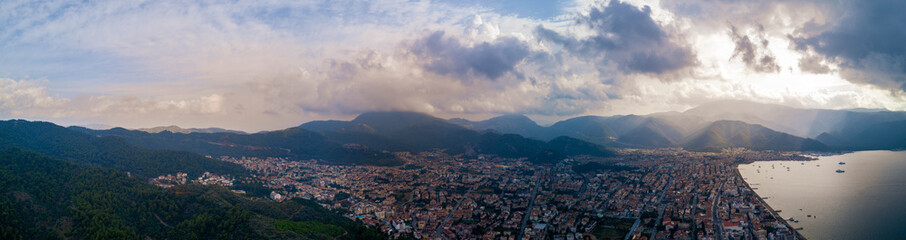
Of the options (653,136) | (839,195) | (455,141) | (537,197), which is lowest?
(537,197)

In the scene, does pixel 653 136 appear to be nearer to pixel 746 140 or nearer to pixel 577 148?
pixel 746 140

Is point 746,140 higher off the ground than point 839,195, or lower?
higher

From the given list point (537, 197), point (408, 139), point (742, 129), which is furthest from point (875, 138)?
point (408, 139)

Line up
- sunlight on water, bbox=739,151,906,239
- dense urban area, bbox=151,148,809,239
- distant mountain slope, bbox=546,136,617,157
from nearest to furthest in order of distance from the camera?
A: sunlight on water, bbox=739,151,906,239, dense urban area, bbox=151,148,809,239, distant mountain slope, bbox=546,136,617,157

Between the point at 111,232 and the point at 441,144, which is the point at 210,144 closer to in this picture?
the point at 441,144

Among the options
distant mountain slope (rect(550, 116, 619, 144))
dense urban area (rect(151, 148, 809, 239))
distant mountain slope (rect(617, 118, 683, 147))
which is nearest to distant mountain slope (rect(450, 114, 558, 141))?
distant mountain slope (rect(550, 116, 619, 144))

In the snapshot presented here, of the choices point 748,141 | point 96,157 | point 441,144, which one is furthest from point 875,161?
point 96,157

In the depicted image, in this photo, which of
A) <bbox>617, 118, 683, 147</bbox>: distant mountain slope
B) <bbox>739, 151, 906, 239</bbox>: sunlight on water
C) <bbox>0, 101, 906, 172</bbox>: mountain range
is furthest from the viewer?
<bbox>617, 118, 683, 147</bbox>: distant mountain slope

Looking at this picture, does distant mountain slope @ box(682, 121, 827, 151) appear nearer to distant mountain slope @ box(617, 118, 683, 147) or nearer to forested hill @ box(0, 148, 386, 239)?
distant mountain slope @ box(617, 118, 683, 147)

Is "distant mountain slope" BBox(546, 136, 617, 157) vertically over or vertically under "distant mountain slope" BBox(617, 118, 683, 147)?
under
